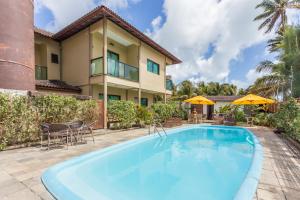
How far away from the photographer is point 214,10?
15055mm

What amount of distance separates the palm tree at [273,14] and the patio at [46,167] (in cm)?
2244

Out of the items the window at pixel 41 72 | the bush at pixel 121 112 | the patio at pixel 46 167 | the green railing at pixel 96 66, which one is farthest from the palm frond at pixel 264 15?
the window at pixel 41 72

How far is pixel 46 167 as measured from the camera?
491cm

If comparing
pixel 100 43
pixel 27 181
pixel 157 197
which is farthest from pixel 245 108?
pixel 27 181

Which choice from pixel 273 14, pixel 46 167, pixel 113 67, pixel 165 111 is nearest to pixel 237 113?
pixel 165 111

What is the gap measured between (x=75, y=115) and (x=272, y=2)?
26576 mm

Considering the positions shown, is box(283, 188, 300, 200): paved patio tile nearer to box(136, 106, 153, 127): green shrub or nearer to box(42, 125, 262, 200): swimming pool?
box(42, 125, 262, 200): swimming pool

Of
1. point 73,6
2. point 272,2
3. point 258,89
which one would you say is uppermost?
→ point 272,2

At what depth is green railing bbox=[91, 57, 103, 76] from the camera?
13.0 m

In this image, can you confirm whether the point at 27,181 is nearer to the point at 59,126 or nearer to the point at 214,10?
the point at 59,126

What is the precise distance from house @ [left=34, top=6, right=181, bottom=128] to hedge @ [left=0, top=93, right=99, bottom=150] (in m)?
3.45

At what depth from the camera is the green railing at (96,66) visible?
12966mm

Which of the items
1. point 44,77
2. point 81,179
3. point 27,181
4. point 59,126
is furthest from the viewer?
point 44,77

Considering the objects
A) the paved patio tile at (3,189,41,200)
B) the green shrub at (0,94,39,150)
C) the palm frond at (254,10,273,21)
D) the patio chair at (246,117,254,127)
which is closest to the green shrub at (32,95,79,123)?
the green shrub at (0,94,39,150)
